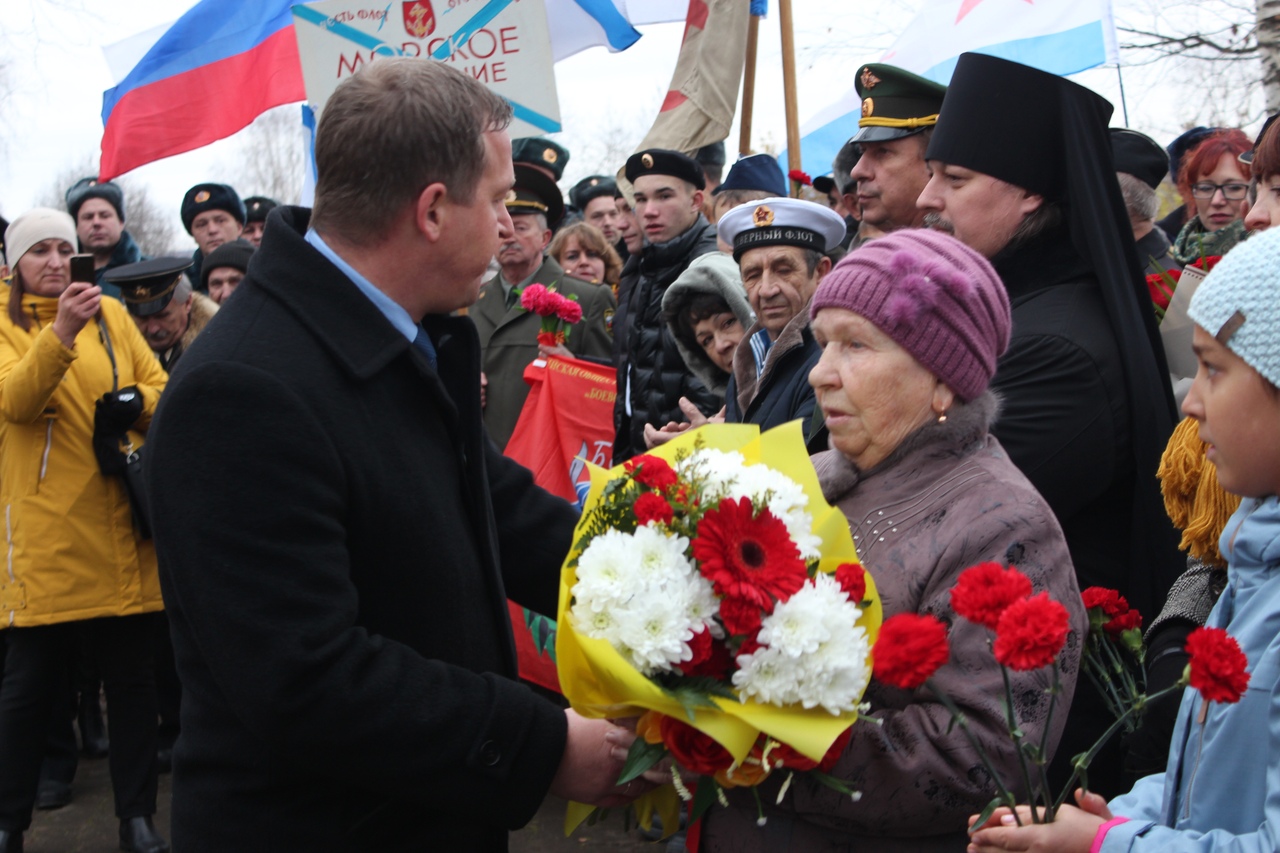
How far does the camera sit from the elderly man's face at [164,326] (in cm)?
608

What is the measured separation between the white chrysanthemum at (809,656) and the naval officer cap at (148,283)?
4.99m

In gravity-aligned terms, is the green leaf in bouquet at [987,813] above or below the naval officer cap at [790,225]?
below

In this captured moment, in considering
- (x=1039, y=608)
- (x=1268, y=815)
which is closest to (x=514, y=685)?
(x=1039, y=608)

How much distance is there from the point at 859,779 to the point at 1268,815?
68 centimetres

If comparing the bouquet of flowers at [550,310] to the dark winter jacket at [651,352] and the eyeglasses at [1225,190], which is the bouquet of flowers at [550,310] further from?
the eyeglasses at [1225,190]

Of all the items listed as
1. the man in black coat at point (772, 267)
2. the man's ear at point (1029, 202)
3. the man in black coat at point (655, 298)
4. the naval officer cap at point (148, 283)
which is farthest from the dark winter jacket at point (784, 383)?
the naval officer cap at point (148, 283)

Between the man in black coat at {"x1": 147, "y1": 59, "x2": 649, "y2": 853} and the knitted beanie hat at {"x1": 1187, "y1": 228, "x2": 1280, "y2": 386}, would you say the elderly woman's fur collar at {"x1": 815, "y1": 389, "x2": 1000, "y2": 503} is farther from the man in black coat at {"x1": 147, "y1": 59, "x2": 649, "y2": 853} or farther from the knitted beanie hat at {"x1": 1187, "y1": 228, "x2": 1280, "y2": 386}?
the man in black coat at {"x1": 147, "y1": 59, "x2": 649, "y2": 853}

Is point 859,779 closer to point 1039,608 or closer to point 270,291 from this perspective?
point 1039,608

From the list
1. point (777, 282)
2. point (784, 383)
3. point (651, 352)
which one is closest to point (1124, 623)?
point (784, 383)

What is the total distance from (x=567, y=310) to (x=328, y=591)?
12.5 feet

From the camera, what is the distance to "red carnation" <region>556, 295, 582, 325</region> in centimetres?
562

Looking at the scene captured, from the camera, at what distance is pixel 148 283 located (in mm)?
5957

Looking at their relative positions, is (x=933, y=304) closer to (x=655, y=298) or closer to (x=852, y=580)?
(x=852, y=580)

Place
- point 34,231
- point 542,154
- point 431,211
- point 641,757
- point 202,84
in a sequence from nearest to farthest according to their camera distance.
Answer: point 641,757 → point 431,211 → point 34,231 → point 202,84 → point 542,154
